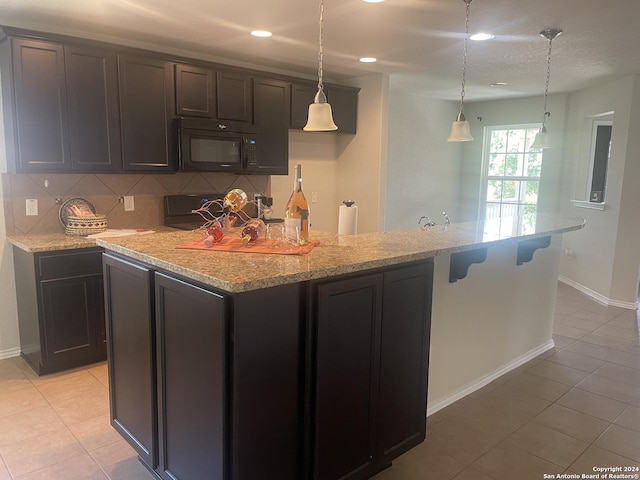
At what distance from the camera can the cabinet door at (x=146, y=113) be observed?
3.46m

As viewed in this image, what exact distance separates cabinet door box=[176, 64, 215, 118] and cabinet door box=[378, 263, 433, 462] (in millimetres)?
2475

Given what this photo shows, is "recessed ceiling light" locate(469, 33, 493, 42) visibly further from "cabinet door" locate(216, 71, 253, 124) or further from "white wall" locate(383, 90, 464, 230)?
"white wall" locate(383, 90, 464, 230)

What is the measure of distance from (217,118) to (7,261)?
1.90m

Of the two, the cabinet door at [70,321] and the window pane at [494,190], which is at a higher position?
the window pane at [494,190]

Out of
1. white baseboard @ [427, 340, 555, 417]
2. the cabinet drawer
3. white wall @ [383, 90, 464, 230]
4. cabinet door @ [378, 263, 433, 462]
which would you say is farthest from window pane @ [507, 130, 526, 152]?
the cabinet drawer

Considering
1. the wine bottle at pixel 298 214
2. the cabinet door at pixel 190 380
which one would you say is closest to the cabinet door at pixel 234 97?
the wine bottle at pixel 298 214

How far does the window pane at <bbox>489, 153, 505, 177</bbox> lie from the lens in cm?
709

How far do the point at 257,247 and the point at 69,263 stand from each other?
1.78 meters

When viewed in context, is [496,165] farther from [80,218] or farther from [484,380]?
[80,218]

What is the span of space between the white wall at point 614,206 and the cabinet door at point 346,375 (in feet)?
14.3

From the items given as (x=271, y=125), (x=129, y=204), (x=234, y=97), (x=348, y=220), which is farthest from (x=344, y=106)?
(x=348, y=220)

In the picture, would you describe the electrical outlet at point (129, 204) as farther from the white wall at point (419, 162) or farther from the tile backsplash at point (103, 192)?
the white wall at point (419, 162)

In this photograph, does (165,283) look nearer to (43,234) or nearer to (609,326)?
(43,234)

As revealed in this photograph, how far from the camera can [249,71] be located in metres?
4.09
